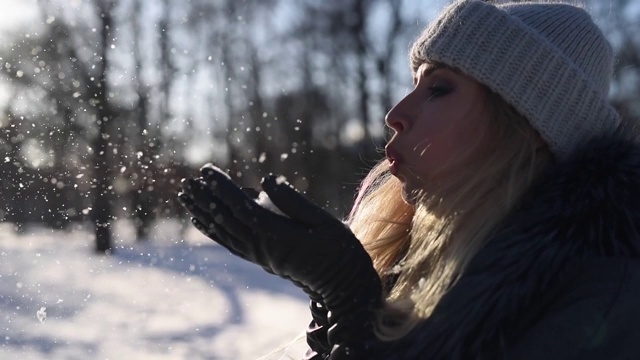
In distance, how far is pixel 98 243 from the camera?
1119cm

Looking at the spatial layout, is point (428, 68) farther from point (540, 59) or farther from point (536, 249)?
point (536, 249)

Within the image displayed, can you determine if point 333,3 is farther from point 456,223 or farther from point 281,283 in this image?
point 456,223

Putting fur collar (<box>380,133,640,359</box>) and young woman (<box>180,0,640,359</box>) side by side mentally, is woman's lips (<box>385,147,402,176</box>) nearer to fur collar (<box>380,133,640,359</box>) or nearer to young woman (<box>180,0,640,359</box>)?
young woman (<box>180,0,640,359</box>)

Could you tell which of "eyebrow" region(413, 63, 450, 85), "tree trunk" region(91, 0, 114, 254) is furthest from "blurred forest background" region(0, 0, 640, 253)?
"eyebrow" region(413, 63, 450, 85)

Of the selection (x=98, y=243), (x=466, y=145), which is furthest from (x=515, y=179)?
(x=98, y=243)

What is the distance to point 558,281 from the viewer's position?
3.82 ft

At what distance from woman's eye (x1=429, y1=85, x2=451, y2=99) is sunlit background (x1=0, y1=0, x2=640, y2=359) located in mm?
355

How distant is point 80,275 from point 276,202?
22.7ft

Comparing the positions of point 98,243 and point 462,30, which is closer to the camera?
point 462,30

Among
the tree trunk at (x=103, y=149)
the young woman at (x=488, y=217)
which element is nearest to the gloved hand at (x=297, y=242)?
the young woman at (x=488, y=217)

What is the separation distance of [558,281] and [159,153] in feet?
38.7

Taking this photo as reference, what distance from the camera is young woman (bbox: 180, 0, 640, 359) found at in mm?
1148

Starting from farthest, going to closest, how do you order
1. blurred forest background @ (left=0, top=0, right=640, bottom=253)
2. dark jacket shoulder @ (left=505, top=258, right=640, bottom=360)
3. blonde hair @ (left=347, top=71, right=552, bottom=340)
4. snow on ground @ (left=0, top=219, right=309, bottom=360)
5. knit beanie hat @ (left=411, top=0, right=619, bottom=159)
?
blurred forest background @ (left=0, top=0, right=640, bottom=253) → snow on ground @ (left=0, top=219, right=309, bottom=360) → knit beanie hat @ (left=411, top=0, right=619, bottom=159) → blonde hair @ (left=347, top=71, right=552, bottom=340) → dark jacket shoulder @ (left=505, top=258, right=640, bottom=360)

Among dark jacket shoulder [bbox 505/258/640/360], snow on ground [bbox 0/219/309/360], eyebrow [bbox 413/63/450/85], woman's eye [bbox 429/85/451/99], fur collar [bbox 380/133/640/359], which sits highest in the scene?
snow on ground [bbox 0/219/309/360]
